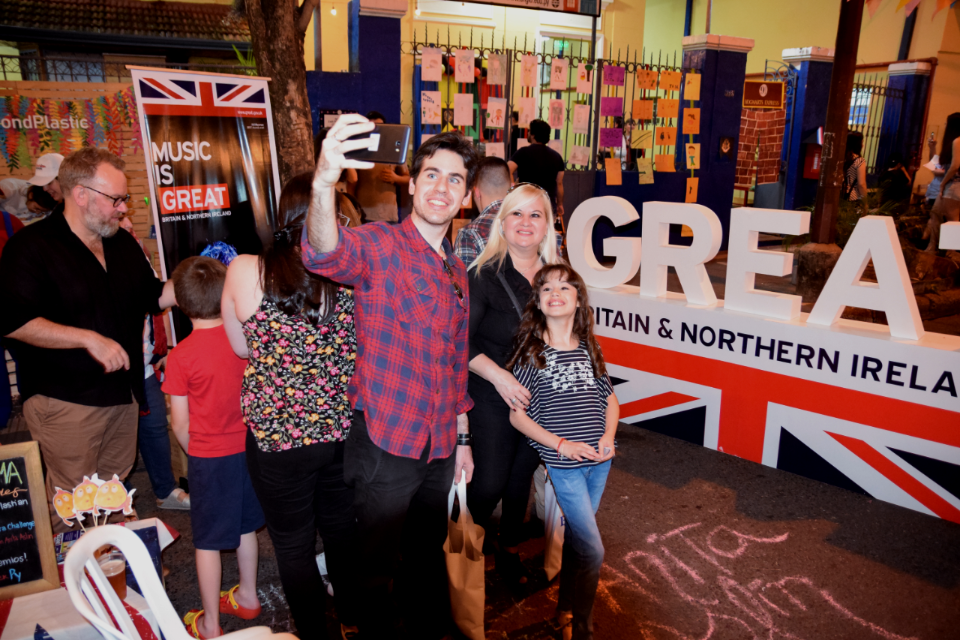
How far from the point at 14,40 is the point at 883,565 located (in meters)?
15.0

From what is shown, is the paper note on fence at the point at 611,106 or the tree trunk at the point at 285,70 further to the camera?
the paper note on fence at the point at 611,106

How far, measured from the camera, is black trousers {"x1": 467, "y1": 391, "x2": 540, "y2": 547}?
→ 295 centimetres

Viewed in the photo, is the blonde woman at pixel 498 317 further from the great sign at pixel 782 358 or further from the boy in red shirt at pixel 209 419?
the great sign at pixel 782 358

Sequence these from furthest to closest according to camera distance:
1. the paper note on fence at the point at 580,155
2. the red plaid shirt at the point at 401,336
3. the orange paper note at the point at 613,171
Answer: the orange paper note at the point at 613,171, the paper note on fence at the point at 580,155, the red plaid shirt at the point at 401,336

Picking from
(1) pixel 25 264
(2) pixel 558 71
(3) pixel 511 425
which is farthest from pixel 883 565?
(2) pixel 558 71

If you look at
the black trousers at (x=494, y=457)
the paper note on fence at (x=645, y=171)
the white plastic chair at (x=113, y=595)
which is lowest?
the black trousers at (x=494, y=457)

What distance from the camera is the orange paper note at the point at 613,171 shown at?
32.8 ft

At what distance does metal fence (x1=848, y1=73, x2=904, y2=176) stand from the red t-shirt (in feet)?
52.1

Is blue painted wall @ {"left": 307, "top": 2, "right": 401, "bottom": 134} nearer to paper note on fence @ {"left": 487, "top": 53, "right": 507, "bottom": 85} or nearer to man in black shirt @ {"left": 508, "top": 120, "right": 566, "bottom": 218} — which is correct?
paper note on fence @ {"left": 487, "top": 53, "right": 507, "bottom": 85}

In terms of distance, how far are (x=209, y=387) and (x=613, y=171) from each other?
838 centimetres

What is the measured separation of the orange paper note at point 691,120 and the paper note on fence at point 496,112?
3.23 m

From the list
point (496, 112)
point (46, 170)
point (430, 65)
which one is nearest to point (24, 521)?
point (46, 170)

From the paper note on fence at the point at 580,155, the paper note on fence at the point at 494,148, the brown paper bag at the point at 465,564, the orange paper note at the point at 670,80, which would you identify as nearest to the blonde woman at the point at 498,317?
the brown paper bag at the point at 465,564

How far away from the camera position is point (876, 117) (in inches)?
600
